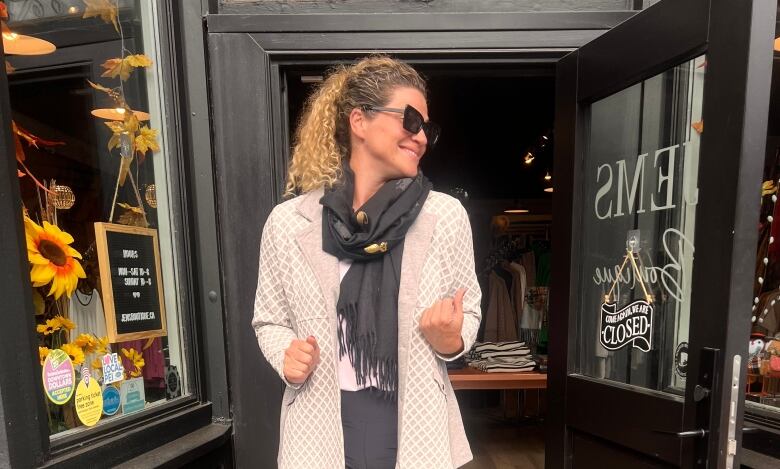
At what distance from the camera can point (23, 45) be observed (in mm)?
1319

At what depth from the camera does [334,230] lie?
1115 mm

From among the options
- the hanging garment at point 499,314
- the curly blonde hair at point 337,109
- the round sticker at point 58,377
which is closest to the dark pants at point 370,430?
the curly blonde hair at point 337,109

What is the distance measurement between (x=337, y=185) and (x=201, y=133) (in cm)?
94

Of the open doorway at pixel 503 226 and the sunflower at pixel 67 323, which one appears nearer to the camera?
the sunflower at pixel 67 323

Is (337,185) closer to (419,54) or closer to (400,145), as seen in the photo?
(400,145)

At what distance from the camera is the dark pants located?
1139mm

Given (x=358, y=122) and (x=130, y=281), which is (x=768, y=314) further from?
(x=130, y=281)

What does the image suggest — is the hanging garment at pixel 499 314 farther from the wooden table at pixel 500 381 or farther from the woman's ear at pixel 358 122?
the woman's ear at pixel 358 122

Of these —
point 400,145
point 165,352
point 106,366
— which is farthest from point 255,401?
point 400,145

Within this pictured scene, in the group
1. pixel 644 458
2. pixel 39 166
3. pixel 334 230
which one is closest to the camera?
pixel 334 230

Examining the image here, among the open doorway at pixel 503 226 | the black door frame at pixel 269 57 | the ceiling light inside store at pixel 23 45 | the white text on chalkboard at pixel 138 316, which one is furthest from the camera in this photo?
the open doorway at pixel 503 226

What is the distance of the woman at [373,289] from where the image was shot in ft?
3.63

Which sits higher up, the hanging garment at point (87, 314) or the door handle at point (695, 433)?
the hanging garment at point (87, 314)

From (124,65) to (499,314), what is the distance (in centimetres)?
342
